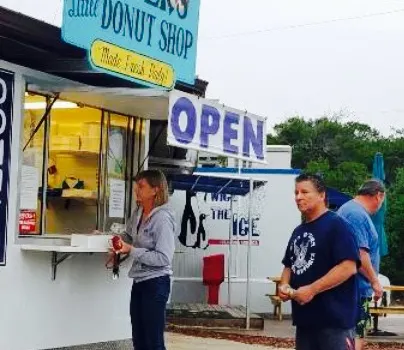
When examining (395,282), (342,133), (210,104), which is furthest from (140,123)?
(342,133)

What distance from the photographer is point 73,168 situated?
9102 mm

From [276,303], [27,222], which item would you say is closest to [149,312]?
[27,222]

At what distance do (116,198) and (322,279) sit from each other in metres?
3.81

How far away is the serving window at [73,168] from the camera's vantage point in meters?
8.42

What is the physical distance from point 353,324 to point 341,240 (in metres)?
0.59

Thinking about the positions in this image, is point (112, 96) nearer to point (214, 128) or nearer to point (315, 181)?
point (214, 128)

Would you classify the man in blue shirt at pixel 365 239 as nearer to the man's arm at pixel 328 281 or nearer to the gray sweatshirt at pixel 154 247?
the man's arm at pixel 328 281

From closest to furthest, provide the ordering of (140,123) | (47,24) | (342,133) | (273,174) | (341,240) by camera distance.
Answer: (341,240)
(47,24)
(140,123)
(273,174)
(342,133)

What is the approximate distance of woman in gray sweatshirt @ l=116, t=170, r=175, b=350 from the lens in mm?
7645

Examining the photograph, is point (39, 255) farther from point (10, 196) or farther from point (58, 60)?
point (58, 60)

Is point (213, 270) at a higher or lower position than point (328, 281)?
lower

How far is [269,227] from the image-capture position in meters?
16.8

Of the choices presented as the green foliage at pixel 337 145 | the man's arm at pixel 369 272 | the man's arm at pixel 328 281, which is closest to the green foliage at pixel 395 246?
the green foliage at pixel 337 145

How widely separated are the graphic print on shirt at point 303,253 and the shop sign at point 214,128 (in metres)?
1.75
